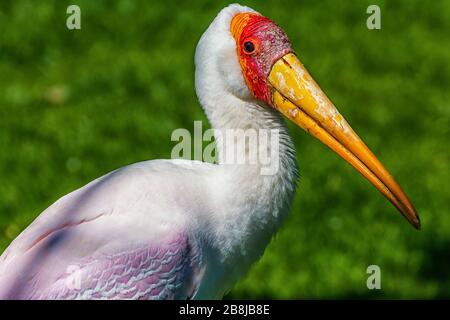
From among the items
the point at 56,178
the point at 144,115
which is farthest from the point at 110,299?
the point at 144,115

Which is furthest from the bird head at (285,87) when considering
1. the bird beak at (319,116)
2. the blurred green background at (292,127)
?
the blurred green background at (292,127)

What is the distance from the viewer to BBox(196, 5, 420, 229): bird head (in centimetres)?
457

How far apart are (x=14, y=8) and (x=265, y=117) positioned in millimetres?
4910

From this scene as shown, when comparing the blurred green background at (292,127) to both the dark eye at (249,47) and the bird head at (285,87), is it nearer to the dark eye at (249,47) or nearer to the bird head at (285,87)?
the bird head at (285,87)

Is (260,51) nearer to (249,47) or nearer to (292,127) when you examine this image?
(249,47)

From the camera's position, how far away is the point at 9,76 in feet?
27.0

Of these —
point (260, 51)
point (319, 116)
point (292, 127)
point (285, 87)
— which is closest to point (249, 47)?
point (260, 51)

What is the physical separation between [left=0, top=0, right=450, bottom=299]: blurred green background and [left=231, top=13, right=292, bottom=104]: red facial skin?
1777 millimetres

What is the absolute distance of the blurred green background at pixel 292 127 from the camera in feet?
20.9

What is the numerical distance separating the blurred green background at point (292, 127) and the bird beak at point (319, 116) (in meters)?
1.59

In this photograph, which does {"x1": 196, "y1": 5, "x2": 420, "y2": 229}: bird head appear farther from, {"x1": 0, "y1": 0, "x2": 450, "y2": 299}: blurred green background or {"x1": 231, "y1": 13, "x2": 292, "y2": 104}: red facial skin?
{"x1": 0, "y1": 0, "x2": 450, "y2": 299}: blurred green background

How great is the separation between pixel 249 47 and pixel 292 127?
10.1ft

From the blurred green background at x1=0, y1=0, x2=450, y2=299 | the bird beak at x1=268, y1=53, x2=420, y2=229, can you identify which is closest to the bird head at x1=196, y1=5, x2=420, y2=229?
the bird beak at x1=268, y1=53, x2=420, y2=229
